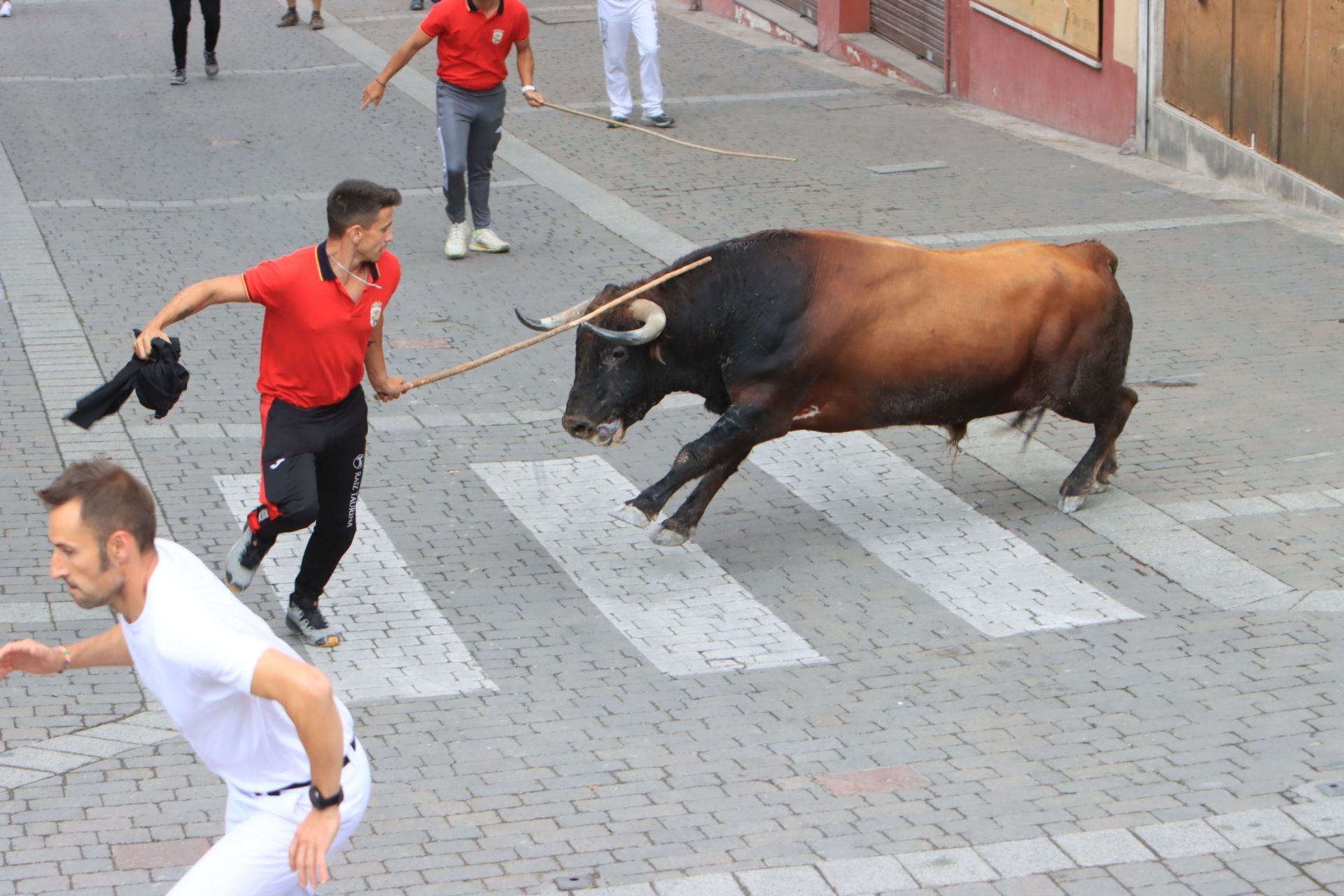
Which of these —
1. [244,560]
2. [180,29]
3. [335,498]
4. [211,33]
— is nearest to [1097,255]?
[335,498]

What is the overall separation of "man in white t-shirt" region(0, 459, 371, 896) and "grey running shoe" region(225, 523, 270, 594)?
3.21 meters

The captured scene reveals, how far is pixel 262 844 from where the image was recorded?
13.9 ft

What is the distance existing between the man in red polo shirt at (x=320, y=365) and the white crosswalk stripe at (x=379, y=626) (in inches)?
14.9

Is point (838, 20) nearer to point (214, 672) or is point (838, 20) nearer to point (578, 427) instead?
point (578, 427)

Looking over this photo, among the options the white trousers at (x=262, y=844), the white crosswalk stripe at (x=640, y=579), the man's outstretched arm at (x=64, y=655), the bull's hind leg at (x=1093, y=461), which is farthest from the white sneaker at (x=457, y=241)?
the white trousers at (x=262, y=844)

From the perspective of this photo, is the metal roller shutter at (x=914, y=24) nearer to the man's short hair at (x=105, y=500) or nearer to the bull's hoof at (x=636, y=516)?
the bull's hoof at (x=636, y=516)

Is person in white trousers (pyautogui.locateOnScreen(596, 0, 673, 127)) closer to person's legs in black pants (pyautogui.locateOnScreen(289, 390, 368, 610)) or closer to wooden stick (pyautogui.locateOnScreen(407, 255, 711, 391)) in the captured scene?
wooden stick (pyautogui.locateOnScreen(407, 255, 711, 391))

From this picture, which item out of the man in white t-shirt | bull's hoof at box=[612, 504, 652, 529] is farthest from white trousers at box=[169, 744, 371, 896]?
bull's hoof at box=[612, 504, 652, 529]

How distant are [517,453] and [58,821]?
14.0 feet

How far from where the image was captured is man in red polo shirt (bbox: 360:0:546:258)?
43.7 ft

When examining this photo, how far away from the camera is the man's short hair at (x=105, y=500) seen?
4.14 m

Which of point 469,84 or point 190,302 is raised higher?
point 190,302

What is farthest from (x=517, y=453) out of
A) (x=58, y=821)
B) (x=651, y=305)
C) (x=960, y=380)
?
(x=58, y=821)

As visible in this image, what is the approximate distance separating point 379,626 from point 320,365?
51.5 inches
